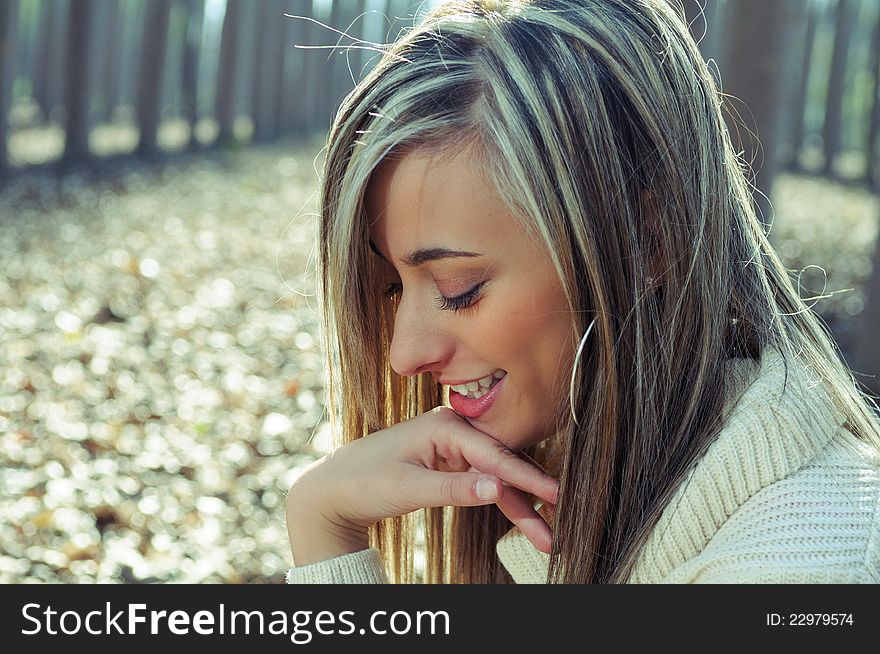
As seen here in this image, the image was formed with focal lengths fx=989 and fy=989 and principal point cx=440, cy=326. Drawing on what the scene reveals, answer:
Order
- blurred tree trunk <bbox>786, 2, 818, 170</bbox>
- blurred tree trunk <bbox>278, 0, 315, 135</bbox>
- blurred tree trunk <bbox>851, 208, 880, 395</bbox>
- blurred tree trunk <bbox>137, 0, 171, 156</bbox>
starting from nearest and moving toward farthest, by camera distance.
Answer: blurred tree trunk <bbox>851, 208, 880, 395</bbox> < blurred tree trunk <bbox>137, 0, 171, 156</bbox> < blurred tree trunk <bbox>786, 2, 818, 170</bbox> < blurred tree trunk <bbox>278, 0, 315, 135</bbox>

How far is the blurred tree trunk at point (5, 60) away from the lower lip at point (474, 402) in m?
12.3

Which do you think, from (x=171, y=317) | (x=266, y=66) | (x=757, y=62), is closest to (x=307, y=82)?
(x=266, y=66)

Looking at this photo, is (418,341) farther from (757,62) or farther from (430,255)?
(757,62)

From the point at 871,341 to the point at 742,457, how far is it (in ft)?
15.0

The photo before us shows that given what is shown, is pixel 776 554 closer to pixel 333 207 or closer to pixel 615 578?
pixel 615 578

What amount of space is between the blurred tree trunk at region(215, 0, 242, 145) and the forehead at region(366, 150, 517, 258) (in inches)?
779

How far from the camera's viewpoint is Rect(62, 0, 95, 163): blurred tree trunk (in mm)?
14430

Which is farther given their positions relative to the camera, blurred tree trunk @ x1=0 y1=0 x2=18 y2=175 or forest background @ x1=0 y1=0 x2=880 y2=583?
blurred tree trunk @ x1=0 y1=0 x2=18 y2=175

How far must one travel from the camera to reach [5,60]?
510 inches

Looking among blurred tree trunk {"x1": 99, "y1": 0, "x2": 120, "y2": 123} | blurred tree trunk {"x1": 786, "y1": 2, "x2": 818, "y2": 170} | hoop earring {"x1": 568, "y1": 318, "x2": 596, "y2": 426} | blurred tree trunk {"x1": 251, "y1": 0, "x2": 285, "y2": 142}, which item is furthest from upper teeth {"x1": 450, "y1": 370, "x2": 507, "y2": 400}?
blurred tree trunk {"x1": 786, "y1": 2, "x2": 818, "y2": 170}

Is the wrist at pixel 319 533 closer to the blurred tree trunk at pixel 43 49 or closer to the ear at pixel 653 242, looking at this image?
the ear at pixel 653 242

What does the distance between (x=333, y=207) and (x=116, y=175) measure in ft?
44.8

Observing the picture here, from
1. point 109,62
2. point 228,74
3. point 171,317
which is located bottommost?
point 171,317

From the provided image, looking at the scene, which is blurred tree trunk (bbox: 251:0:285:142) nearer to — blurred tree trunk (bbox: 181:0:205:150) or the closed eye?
blurred tree trunk (bbox: 181:0:205:150)
